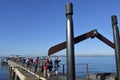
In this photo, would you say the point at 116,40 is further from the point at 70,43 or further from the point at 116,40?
the point at 70,43

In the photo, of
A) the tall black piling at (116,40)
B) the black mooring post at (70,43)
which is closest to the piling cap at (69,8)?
the black mooring post at (70,43)

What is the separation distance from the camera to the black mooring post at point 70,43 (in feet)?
20.0

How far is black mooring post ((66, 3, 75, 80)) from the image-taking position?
6109 mm

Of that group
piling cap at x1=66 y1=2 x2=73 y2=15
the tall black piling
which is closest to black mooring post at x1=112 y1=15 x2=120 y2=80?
the tall black piling

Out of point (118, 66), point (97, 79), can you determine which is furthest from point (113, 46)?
point (97, 79)

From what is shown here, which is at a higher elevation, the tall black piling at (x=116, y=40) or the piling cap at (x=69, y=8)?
the piling cap at (x=69, y=8)

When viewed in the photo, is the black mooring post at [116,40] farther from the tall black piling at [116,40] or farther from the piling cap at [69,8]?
the piling cap at [69,8]

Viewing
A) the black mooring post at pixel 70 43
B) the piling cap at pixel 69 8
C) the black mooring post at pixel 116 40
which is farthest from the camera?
the black mooring post at pixel 116 40

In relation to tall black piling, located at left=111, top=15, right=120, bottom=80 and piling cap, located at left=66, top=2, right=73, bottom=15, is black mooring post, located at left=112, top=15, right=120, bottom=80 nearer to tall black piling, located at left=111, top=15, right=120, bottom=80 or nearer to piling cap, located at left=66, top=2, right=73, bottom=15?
tall black piling, located at left=111, top=15, right=120, bottom=80

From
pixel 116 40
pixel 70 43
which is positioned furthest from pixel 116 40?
pixel 70 43

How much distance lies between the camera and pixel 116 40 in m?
7.20

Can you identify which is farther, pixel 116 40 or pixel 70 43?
pixel 116 40

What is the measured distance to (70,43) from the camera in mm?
6270

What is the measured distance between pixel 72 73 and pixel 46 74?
13425 millimetres
